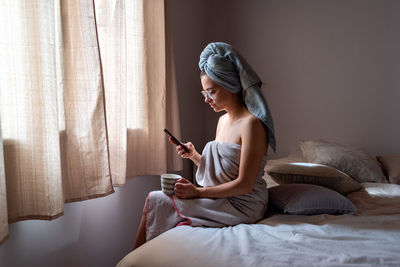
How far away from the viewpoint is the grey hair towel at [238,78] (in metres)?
1.44

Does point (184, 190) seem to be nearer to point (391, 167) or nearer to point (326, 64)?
point (391, 167)

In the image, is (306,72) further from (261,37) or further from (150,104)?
(150,104)

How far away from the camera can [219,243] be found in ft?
3.83

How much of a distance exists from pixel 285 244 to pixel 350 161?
1.27 m

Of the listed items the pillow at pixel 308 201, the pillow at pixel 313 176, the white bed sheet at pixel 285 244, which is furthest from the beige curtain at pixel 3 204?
the pillow at pixel 313 176

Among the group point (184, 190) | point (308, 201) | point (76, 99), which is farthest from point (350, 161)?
point (76, 99)

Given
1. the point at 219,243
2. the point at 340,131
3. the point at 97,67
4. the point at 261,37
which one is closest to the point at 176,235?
the point at 219,243

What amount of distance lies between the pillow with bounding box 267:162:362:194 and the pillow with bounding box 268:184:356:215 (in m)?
0.20

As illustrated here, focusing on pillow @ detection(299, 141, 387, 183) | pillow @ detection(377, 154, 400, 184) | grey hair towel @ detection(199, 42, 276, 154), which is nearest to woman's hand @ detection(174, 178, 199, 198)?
grey hair towel @ detection(199, 42, 276, 154)

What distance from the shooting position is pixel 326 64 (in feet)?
9.24

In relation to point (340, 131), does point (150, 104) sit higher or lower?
higher

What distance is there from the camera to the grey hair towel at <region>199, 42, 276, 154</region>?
144cm

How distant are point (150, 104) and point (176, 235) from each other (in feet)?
3.52

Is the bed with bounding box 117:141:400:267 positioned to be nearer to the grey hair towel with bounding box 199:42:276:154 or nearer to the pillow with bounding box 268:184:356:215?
the pillow with bounding box 268:184:356:215
